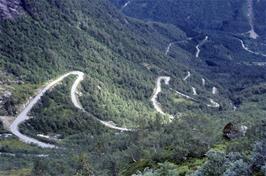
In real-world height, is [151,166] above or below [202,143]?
below

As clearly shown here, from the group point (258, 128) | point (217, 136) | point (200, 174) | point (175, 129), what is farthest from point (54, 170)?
point (200, 174)

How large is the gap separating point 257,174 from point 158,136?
295ft

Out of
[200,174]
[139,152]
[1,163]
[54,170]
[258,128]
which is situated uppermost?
[258,128]

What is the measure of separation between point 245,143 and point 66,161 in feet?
281

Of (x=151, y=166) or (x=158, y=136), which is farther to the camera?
(x=158, y=136)

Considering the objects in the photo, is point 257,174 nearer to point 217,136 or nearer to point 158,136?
point 217,136

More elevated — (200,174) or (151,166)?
(200,174)

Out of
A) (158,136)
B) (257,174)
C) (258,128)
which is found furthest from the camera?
(158,136)

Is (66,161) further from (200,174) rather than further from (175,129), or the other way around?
(200,174)

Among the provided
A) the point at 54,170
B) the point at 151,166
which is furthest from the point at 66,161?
the point at 151,166

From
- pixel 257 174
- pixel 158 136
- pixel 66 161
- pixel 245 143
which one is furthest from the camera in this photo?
pixel 66 161

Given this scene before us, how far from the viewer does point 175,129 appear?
583 feet

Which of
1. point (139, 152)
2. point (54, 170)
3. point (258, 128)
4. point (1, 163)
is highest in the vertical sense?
point (258, 128)

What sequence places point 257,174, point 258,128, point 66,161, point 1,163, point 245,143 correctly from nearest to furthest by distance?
1. point 257,174
2. point 245,143
3. point 258,128
4. point 66,161
5. point 1,163
